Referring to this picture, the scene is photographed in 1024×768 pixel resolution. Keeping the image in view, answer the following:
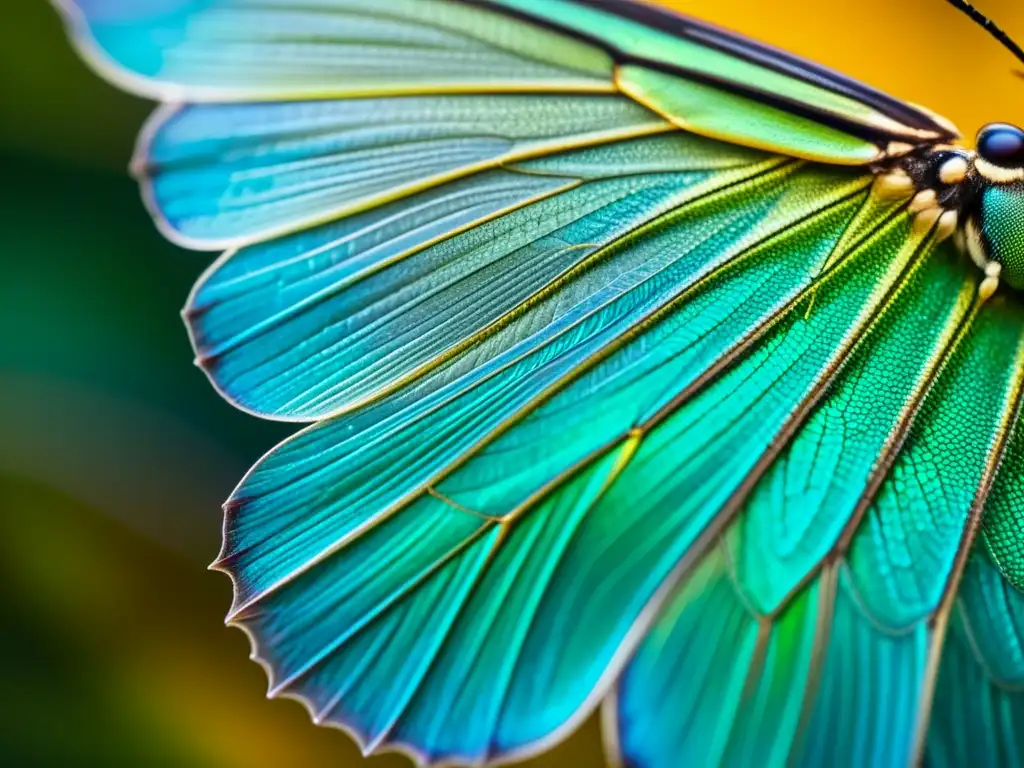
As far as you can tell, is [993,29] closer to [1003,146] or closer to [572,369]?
[1003,146]

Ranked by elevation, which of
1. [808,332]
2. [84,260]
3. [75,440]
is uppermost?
[808,332]

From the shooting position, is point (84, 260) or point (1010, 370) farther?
point (84, 260)

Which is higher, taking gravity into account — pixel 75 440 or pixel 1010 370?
pixel 1010 370

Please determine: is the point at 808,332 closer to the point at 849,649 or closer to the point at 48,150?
the point at 849,649

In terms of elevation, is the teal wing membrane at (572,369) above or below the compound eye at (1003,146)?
below

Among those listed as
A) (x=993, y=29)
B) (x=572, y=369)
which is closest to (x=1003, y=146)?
(x=993, y=29)

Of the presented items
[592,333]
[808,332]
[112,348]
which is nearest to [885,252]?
[808,332]
